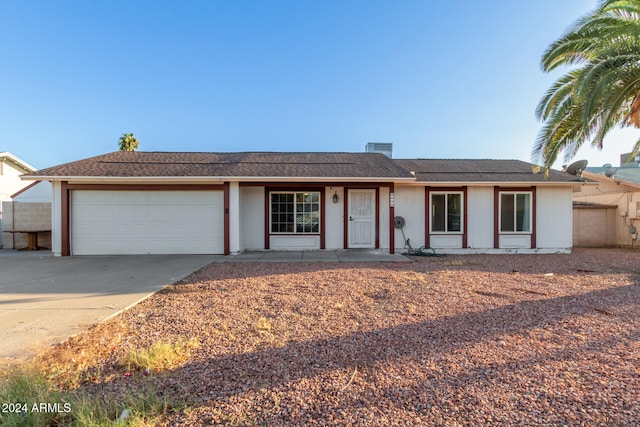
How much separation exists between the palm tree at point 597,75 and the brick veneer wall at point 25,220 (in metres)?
17.6

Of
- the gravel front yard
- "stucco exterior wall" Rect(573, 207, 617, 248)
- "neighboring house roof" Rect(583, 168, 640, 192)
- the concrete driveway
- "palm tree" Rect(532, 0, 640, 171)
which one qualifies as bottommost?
the gravel front yard

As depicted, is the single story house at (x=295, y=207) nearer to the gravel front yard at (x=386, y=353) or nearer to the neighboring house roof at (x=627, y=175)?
the neighboring house roof at (x=627, y=175)

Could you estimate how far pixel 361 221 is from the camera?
11.1 metres

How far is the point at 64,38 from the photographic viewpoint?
37.8 ft

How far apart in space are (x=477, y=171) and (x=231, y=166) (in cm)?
948

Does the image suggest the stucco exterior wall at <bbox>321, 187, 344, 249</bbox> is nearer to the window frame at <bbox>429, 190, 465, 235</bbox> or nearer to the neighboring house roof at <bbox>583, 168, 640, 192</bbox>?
the window frame at <bbox>429, 190, 465, 235</bbox>

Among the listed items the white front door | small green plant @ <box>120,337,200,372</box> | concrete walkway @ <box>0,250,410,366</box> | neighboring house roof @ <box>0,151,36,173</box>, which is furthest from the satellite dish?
neighboring house roof @ <box>0,151,36,173</box>

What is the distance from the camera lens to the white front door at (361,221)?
11.1 metres

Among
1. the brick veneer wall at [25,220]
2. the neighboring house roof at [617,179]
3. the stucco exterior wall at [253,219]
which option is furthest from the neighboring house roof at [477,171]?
the brick veneer wall at [25,220]

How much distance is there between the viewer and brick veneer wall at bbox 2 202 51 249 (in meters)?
12.1

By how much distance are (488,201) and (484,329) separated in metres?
8.74

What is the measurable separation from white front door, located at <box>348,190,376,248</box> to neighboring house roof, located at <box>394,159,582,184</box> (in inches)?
82.6

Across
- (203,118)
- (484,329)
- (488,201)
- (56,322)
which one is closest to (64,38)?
(203,118)

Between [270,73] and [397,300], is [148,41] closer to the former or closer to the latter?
[270,73]
